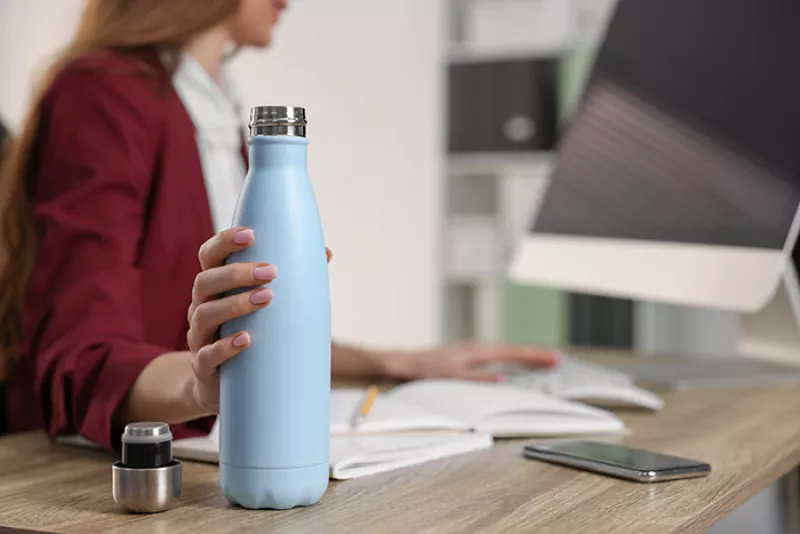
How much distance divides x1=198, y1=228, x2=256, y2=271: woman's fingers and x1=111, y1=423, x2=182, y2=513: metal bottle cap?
11 cm

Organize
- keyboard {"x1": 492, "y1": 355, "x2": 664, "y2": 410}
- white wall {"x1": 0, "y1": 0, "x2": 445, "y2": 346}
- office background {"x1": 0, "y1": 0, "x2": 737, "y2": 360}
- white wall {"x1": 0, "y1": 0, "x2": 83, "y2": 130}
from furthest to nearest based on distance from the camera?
1. office background {"x1": 0, "y1": 0, "x2": 737, "y2": 360}
2. white wall {"x1": 0, "y1": 0, "x2": 445, "y2": 346}
3. white wall {"x1": 0, "y1": 0, "x2": 83, "y2": 130}
4. keyboard {"x1": 492, "y1": 355, "x2": 664, "y2": 410}

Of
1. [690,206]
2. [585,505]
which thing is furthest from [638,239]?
[585,505]

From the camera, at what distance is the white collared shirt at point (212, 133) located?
43.6 inches

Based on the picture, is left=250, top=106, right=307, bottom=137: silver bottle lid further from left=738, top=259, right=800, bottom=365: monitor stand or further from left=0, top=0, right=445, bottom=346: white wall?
left=0, top=0, right=445, bottom=346: white wall

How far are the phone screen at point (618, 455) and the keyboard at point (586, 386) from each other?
217 mm

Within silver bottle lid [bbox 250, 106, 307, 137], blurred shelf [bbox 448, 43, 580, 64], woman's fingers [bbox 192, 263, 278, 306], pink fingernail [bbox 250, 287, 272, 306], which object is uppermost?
blurred shelf [bbox 448, 43, 580, 64]

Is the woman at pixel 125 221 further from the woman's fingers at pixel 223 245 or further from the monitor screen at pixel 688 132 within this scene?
the monitor screen at pixel 688 132

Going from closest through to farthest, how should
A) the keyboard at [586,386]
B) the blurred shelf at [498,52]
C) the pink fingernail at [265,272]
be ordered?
1. the pink fingernail at [265,272]
2. the keyboard at [586,386]
3. the blurred shelf at [498,52]

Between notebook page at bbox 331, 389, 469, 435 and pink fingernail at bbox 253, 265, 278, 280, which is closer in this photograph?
pink fingernail at bbox 253, 265, 278, 280

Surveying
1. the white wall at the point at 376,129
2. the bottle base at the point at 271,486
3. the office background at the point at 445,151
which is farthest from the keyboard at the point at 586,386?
the office background at the point at 445,151

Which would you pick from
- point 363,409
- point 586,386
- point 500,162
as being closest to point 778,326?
point 586,386

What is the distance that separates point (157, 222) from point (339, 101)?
2298mm

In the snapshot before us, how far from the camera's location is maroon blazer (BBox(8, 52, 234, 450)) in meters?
0.81

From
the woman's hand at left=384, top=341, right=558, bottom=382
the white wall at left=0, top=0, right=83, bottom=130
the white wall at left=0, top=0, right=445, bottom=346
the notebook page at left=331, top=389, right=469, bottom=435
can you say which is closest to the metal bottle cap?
the notebook page at left=331, top=389, right=469, bottom=435
